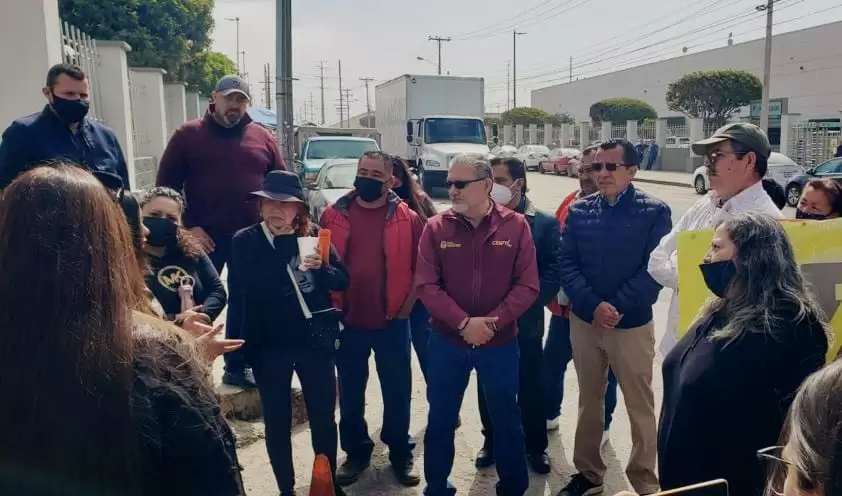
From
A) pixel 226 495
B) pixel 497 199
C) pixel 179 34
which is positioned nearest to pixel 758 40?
pixel 179 34

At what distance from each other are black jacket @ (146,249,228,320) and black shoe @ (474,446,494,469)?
1.87 m

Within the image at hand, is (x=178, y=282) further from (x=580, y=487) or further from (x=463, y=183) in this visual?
(x=580, y=487)

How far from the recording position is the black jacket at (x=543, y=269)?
421 cm

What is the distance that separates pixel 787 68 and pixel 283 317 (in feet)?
150

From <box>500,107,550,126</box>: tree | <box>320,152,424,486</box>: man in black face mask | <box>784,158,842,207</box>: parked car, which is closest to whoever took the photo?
<box>320,152,424,486</box>: man in black face mask

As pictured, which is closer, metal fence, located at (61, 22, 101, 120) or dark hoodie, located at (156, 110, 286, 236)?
dark hoodie, located at (156, 110, 286, 236)

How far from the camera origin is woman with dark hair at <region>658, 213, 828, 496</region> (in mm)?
2379

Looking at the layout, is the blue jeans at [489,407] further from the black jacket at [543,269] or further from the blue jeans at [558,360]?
the blue jeans at [558,360]

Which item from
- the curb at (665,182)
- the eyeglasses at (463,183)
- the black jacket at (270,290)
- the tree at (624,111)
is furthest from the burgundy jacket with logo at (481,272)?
the tree at (624,111)

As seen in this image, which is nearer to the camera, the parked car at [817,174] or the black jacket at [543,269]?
the black jacket at [543,269]

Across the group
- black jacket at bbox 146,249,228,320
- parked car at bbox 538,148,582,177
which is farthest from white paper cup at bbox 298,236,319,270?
parked car at bbox 538,148,582,177

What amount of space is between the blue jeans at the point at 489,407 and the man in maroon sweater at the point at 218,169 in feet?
5.08

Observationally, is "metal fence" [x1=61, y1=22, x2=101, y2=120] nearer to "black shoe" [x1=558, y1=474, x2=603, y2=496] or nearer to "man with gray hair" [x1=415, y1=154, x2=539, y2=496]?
"man with gray hair" [x1=415, y1=154, x2=539, y2=496]

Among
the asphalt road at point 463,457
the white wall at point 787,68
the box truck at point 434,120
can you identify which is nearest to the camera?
the asphalt road at point 463,457
